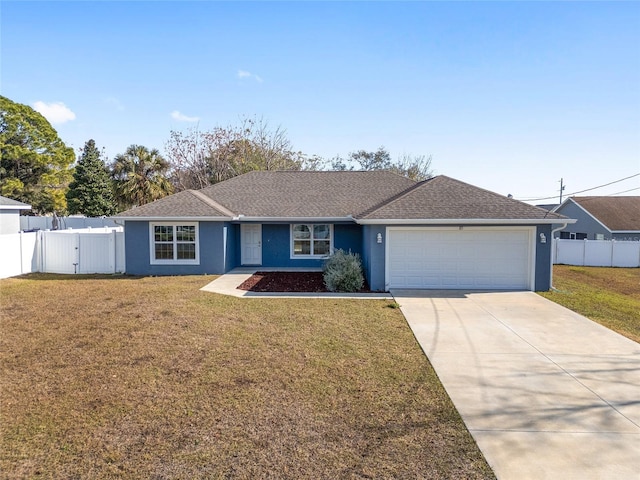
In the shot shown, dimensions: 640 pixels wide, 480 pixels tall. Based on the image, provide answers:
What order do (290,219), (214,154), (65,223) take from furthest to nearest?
1. (214,154)
2. (65,223)
3. (290,219)

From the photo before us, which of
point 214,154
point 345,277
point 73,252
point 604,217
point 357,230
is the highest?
point 214,154

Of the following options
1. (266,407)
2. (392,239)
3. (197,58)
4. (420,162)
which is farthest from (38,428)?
(420,162)

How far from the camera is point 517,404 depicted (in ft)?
16.6

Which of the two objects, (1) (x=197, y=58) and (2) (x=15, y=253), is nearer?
(2) (x=15, y=253)

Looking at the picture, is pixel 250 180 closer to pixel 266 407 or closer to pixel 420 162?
pixel 266 407

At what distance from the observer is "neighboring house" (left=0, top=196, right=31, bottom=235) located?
63.2 feet

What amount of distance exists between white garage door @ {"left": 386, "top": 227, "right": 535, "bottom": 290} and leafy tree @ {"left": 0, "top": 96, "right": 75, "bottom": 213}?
42424 mm

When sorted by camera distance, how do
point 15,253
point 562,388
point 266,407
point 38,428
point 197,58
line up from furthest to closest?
point 197,58 < point 15,253 < point 562,388 < point 266,407 < point 38,428

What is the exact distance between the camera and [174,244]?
618 inches

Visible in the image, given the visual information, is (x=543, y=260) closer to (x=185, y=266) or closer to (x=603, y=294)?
(x=603, y=294)

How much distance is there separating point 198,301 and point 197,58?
11.1 metres

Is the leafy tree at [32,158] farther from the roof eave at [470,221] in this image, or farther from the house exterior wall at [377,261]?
the roof eave at [470,221]

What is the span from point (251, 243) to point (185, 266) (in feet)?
11.2

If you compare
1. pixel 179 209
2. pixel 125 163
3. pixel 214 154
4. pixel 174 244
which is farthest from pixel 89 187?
pixel 179 209
